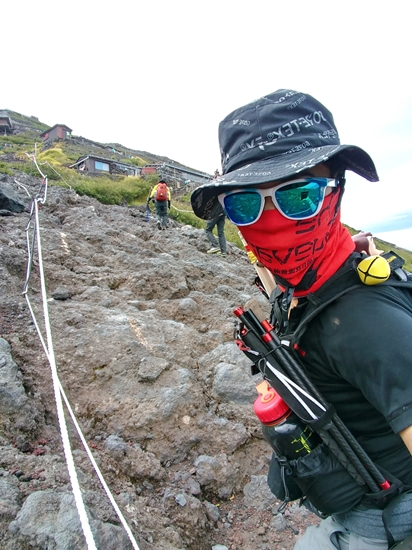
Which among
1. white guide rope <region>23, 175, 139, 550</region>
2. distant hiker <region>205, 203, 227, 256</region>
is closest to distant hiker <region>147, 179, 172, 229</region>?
distant hiker <region>205, 203, 227, 256</region>

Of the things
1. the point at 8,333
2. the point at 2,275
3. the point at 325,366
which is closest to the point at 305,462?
the point at 325,366

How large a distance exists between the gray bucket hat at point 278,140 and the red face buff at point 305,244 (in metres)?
0.19

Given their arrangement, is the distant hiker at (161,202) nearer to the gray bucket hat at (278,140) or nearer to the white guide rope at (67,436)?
the white guide rope at (67,436)

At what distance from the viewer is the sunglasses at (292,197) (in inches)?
54.4

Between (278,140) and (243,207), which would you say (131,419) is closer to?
(243,207)

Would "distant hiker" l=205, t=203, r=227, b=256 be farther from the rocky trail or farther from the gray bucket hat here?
the gray bucket hat

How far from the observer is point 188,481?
2783mm

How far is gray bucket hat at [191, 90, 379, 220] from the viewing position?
1.36m

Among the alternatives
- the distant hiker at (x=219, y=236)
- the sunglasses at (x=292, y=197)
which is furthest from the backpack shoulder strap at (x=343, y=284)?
the distant hiker at (x=219, y=236)

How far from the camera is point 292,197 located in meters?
1.39

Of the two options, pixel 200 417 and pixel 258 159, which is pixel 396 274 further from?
pixel 200 417

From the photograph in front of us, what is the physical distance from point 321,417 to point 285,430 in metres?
0.20

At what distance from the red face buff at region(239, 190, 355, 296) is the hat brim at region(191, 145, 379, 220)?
0.16 meters

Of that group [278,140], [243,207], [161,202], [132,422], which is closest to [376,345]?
[243,207]
